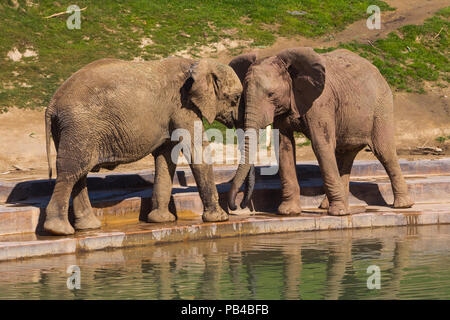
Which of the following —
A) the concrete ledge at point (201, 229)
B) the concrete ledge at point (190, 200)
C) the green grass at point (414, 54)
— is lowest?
the concrete ledge at point (201, 229)

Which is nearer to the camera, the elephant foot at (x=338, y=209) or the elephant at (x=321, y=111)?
the elephant at (x=321, y=111)

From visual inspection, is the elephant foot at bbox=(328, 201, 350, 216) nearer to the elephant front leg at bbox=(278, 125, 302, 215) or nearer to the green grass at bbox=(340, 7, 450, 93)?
the elephant front leg at bbox=(278, 125, 302, 215)

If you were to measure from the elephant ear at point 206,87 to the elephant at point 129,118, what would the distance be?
14 mm

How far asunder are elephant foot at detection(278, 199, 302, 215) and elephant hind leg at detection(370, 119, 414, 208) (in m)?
1.49

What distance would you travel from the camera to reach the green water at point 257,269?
8.95m

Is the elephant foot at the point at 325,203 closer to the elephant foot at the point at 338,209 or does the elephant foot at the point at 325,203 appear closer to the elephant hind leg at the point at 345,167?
A: the elephant hind leg at the point at 345,167

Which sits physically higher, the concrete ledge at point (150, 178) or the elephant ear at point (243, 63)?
the elephant ear at point (243, 63)

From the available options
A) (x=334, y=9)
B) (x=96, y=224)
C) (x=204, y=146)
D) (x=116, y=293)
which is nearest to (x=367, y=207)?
(x=204, y=146)

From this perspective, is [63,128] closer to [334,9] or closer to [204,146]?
[204,146]

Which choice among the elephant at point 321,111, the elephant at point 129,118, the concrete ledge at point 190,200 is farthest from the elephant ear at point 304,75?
the concrete ledge at point 190,200

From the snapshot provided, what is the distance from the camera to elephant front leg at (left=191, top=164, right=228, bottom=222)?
40.2 feet

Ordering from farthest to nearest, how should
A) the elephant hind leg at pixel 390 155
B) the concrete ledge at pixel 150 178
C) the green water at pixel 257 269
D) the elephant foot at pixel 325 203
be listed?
the concrete ledge at pixel 150 178, the elephant foot at pixel 325 203, the elephant hind leg at pixel 390 155, the green water at pixel 257 269

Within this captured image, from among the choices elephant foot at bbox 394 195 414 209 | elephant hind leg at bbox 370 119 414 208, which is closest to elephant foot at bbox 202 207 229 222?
elephant hind leg at bbox 370 119 414 208
